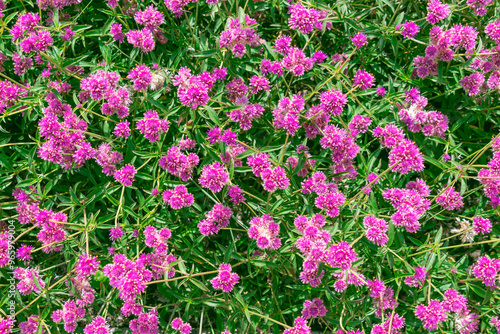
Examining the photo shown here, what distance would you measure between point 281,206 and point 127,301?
4.25 feet

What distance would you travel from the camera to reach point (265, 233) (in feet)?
8.07

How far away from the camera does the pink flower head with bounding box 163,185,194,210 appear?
99.9 inches

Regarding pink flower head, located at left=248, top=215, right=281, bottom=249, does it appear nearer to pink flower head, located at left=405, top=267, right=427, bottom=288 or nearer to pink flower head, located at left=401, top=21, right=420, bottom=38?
pink flower head, located at left=405, top=267, right=427, bottom=288

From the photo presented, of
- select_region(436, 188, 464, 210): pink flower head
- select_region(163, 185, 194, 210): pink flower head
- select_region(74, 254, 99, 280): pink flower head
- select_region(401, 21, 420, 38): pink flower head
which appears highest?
select_region(401, 21, 420, 38): pink flower head

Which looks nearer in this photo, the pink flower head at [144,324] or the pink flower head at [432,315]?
the pink flower head at [432,315]

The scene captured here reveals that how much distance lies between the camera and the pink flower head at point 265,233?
7.88 ft

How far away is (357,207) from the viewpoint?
264 cm

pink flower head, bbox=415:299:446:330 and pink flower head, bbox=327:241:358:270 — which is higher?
pink flower head, bbox=327:241:358:270

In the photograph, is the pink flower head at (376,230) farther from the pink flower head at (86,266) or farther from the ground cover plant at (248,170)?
the pink flower head at (86,266)

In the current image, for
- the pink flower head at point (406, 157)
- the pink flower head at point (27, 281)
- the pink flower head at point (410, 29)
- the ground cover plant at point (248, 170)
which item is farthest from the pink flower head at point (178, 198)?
the pink flower head at point (410, 29)

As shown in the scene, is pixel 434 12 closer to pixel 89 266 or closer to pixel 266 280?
pixel 266 280

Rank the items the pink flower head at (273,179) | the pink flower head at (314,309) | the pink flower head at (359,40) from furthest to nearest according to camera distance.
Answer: the pink flower head at (359,40) < the pink flower head at (314,309) < the pink flower head at (273,179)

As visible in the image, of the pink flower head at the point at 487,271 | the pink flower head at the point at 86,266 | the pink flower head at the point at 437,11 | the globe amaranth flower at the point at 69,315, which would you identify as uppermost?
the pink flower head at the point at 437,11

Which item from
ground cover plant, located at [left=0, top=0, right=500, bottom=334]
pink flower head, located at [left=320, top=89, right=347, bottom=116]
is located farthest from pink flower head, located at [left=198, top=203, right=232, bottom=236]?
pink flower head, located at [left=320, top=89, right=347, bottom=116]
